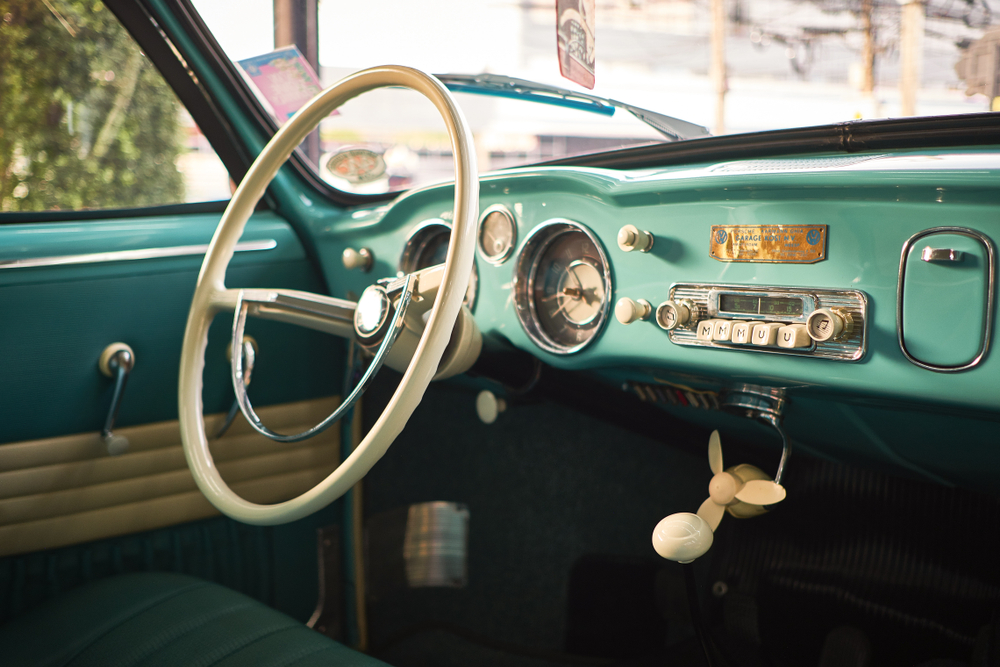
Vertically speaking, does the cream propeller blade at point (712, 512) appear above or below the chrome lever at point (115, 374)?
below

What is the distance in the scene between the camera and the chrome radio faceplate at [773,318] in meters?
0.86

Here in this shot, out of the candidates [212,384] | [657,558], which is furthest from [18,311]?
[657,558]

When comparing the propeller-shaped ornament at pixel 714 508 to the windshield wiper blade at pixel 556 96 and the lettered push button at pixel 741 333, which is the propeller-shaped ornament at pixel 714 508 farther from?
the windshield wiper blade at pixel 556 96

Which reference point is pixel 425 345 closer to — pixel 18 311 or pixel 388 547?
pixel 18 311

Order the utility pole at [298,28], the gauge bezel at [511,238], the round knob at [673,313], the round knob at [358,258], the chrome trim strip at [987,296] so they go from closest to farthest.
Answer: the chrome trim strip at [987,296]
the round knob at [673,313]
the gauge bezel at [511,238]
the round knob at [358,258]
the utility pole at [298,28]

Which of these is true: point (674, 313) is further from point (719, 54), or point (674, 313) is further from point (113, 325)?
point (113, 325)

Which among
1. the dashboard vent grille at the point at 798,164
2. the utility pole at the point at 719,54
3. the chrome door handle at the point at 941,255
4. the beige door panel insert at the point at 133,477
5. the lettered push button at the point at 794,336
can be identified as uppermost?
the utility pole at the point at 719,54

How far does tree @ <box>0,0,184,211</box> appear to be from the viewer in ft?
4.80

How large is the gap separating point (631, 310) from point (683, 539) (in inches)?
12.3

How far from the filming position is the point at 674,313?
3.28ft

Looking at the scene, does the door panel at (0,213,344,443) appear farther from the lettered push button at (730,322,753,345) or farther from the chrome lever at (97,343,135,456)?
the lettered push button at (730,322,753,345)

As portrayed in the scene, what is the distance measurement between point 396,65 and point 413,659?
1.34 metres

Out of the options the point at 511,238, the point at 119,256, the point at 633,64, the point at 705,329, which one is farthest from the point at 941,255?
the point at 119,256

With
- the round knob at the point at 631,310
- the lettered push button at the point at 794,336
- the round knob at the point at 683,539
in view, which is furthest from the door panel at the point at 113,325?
the lettered push button at the point at 794,336
